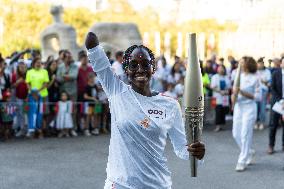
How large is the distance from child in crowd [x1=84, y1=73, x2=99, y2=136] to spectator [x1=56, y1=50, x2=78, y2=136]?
0.97 feet

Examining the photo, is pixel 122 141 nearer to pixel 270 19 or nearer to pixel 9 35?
pixel 270 19

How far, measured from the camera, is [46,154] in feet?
33.5

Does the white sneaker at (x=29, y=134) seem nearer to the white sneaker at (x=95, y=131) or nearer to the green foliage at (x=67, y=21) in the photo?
the white sneaker at (x=95, y=131)

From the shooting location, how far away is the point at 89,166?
915cm

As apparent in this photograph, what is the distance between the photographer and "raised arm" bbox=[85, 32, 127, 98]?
12.0 ft

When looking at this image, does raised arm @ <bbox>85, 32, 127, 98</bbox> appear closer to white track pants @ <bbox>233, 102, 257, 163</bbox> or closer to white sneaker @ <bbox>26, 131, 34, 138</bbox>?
white track pants @ <bbox>233, 102, 257, 163</bbox>

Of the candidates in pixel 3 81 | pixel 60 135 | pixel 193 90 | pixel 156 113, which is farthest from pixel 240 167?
pixel 193 90

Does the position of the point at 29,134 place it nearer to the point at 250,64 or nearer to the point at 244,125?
the point at 244,125

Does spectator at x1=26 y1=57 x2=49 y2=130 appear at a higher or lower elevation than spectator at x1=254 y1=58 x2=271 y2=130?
higher

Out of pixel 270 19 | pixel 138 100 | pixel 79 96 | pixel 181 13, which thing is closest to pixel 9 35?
pixel 270 19

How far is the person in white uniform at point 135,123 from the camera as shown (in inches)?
144

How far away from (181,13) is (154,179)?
101 m

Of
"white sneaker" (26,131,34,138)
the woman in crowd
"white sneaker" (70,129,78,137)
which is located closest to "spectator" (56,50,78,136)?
"white sneaker" (70,129,78,137)

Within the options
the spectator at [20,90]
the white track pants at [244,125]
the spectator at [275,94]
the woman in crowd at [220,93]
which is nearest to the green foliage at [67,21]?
the woman in crowd at [220,93]
